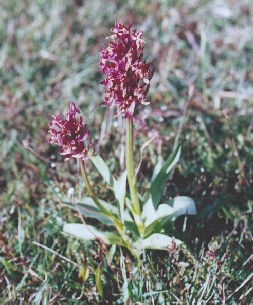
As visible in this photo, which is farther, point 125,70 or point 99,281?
point 99,281

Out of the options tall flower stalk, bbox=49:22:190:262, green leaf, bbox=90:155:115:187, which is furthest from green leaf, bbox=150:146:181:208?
green leaf, bbox=90:155:115:187

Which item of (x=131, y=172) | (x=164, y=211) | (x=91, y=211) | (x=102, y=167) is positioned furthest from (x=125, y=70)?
(x=91, y=211)

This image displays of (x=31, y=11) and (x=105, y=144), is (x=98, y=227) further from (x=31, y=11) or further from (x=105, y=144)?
(x=31, y=11)

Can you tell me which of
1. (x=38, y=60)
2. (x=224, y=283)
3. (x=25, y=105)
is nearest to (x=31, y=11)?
(x=38, y=60)

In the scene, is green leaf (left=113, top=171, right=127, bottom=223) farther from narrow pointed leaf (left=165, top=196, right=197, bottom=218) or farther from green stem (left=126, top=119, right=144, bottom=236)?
narrow pointed leaf (left=165, top=196, right=197, bottom=218)

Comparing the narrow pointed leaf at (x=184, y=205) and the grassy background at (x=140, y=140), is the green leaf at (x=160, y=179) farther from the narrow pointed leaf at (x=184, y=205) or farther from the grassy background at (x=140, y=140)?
the grassy background at (x=140, y=140)

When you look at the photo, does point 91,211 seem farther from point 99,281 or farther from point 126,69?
point 126,69

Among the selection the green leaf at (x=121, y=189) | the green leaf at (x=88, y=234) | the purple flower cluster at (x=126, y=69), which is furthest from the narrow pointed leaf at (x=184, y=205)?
the purple flower cluster at (x=126, y=69)
